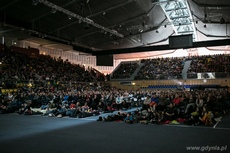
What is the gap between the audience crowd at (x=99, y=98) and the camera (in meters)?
8.49

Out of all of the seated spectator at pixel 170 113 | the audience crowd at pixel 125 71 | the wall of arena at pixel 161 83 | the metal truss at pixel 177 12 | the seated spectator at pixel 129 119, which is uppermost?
the metal truss at pixel 177 12

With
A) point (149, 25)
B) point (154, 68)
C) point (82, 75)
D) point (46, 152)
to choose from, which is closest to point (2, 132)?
point (46, 152)

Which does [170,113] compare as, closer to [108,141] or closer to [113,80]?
[108,141]

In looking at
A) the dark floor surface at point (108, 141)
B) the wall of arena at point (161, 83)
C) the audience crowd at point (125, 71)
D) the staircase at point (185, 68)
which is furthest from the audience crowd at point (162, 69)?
the dark floor surface at point (108, 141)

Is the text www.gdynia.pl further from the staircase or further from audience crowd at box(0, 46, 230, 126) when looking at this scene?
the staircase

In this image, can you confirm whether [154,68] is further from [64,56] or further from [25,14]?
[25,14]

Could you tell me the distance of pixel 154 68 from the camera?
29938 millimetres

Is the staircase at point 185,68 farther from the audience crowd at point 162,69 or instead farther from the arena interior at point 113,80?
the audience crowd at point 162,69

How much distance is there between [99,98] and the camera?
42.7 feet

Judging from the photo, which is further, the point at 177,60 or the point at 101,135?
the point at 177,60

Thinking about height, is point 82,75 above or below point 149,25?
below

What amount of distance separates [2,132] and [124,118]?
15.1 feet

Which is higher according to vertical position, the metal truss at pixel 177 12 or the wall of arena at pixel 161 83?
Result: the metal truss at pixel 177 12

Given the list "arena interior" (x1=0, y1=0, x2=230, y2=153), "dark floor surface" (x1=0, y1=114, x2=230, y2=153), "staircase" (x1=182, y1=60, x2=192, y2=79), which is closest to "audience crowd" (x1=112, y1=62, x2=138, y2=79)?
"arena interior" (x1=0, y1=0, x2=230, y2=153)
